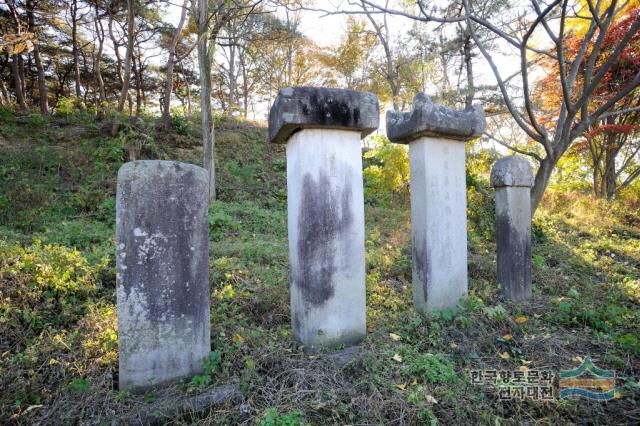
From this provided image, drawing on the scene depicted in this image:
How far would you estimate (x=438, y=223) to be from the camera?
3438 millimetres

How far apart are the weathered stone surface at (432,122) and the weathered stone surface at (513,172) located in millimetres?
741

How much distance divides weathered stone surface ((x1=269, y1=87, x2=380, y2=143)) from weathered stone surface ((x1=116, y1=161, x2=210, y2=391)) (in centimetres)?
78

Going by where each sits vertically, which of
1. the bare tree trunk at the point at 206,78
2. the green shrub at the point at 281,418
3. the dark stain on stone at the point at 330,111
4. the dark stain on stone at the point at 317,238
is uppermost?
the bare tree trunk at the point at 206,78

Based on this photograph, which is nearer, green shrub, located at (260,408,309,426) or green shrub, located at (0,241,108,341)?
green shrub, located at (260,408,309,426)

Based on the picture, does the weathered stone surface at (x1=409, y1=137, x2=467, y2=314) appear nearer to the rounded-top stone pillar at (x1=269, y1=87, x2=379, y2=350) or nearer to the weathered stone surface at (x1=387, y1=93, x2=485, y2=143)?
the weathered stone surface at (x1=387, y1=93, x2=485, y2=143)

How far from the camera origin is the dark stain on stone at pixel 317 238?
2676 millimetres

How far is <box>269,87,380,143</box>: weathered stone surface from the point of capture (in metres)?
2.59

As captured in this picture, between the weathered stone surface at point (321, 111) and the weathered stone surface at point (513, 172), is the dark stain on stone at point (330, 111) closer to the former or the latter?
the weathered stone surface at point (321, 111)

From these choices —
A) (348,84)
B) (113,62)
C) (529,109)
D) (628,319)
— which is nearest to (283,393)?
(628,319)

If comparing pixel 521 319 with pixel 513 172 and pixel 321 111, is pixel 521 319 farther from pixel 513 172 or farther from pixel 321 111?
pixel 321 111

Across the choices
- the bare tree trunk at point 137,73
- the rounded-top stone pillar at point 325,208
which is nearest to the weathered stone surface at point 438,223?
the rounded-top stone pillar at point 325,208

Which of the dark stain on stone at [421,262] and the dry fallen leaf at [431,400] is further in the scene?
the dark stain on stone at [421,262]

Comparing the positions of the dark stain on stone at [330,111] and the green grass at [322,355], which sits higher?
the dark stain on stone at [330,111]

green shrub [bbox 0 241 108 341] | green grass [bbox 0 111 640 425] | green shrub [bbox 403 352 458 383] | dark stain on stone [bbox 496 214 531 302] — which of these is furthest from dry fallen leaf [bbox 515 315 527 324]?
green shrub [bbox 0 241 108 341]
